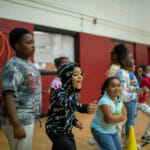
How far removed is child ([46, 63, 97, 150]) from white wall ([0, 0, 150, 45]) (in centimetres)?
340

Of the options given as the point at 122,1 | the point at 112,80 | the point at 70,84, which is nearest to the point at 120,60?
the point at 112,80

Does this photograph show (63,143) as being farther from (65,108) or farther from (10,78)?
(10,78)

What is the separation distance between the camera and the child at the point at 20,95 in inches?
57.2

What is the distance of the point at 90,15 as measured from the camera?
6758mm

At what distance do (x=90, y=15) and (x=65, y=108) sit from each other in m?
5.59

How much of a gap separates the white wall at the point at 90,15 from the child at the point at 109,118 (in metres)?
3.35

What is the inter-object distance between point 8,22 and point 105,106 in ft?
11.1

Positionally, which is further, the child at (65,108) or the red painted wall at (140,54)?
the red painted wall at (140,54)

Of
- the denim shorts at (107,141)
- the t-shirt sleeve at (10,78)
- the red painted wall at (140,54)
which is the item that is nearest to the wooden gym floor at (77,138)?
the denim shorts at (107,141)

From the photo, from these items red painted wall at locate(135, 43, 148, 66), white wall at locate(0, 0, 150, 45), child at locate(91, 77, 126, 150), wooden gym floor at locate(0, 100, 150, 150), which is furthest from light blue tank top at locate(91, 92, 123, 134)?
red painted wall at locate(135, 43, 148, 66)

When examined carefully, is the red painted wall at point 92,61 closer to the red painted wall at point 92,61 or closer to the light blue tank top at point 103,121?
the red painted wall at point 92,61

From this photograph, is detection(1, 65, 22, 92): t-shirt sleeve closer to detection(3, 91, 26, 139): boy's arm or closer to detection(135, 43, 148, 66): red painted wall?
detection(3, 91, 26, 139): boy's arm

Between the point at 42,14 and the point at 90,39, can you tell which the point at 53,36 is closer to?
the point at 42,14

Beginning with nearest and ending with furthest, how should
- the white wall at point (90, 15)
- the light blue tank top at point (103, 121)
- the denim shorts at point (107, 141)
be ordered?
the denim shorts at point (107, 141), the light blue tank top at point (103, 121), the white wall at point (90, 15)
